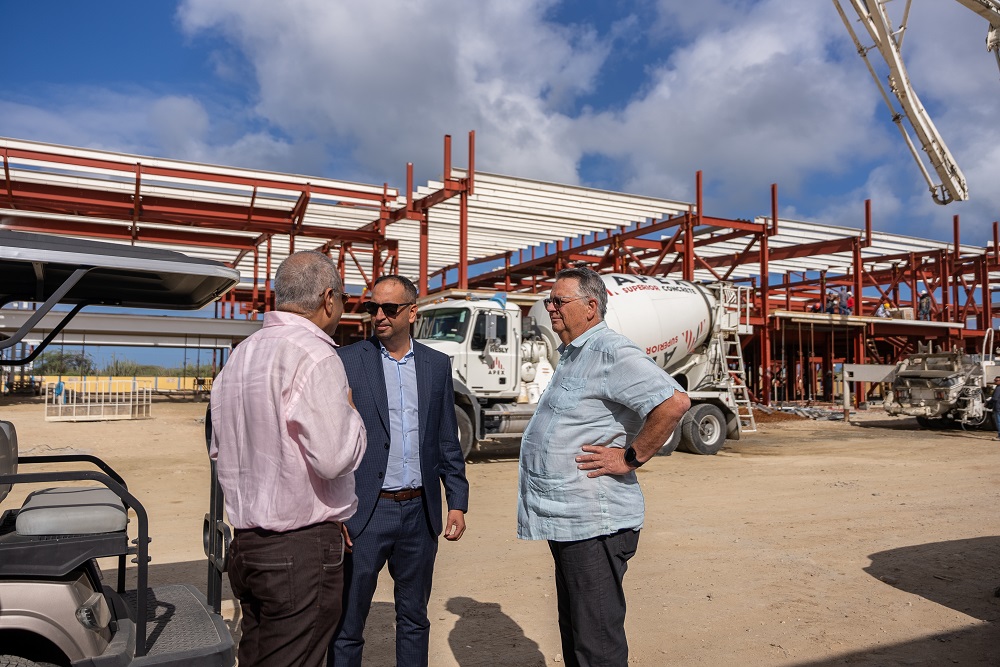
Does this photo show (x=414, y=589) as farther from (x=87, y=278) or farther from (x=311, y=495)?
(x=87, y=278)

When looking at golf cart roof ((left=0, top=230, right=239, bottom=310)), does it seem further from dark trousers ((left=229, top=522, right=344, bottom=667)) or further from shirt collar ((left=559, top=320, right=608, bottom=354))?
shirt collar ((left=559, top=320, right=608, bottom=354))

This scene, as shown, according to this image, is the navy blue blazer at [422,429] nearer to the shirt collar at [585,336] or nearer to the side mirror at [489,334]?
the shirt collar at [585,336]

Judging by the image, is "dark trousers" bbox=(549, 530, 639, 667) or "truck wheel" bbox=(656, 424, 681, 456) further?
"truck wheel" bbox=(656, 424, 681, 456)

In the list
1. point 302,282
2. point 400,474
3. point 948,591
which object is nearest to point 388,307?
point 400,474

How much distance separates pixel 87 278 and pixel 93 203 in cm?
1594

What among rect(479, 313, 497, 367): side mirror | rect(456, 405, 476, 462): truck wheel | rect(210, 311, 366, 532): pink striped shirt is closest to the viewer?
rect(210, 311, 366, 532): pink striped shirt

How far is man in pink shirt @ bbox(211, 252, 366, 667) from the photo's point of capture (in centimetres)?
241

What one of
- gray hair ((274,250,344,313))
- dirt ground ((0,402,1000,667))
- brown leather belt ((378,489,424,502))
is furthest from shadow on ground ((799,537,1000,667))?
gray hair ((274,250,344,313))

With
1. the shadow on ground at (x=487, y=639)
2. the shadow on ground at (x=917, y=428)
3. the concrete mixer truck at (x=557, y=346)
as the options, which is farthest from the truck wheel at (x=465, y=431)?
the shadow on ground at (x=917, y=428)

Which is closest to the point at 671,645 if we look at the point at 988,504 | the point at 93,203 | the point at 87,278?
the point at 87,278

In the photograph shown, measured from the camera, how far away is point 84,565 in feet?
9.34

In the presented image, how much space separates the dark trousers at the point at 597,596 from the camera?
282cm

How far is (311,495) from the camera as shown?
246 centimetres

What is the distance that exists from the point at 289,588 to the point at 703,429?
524 inches
